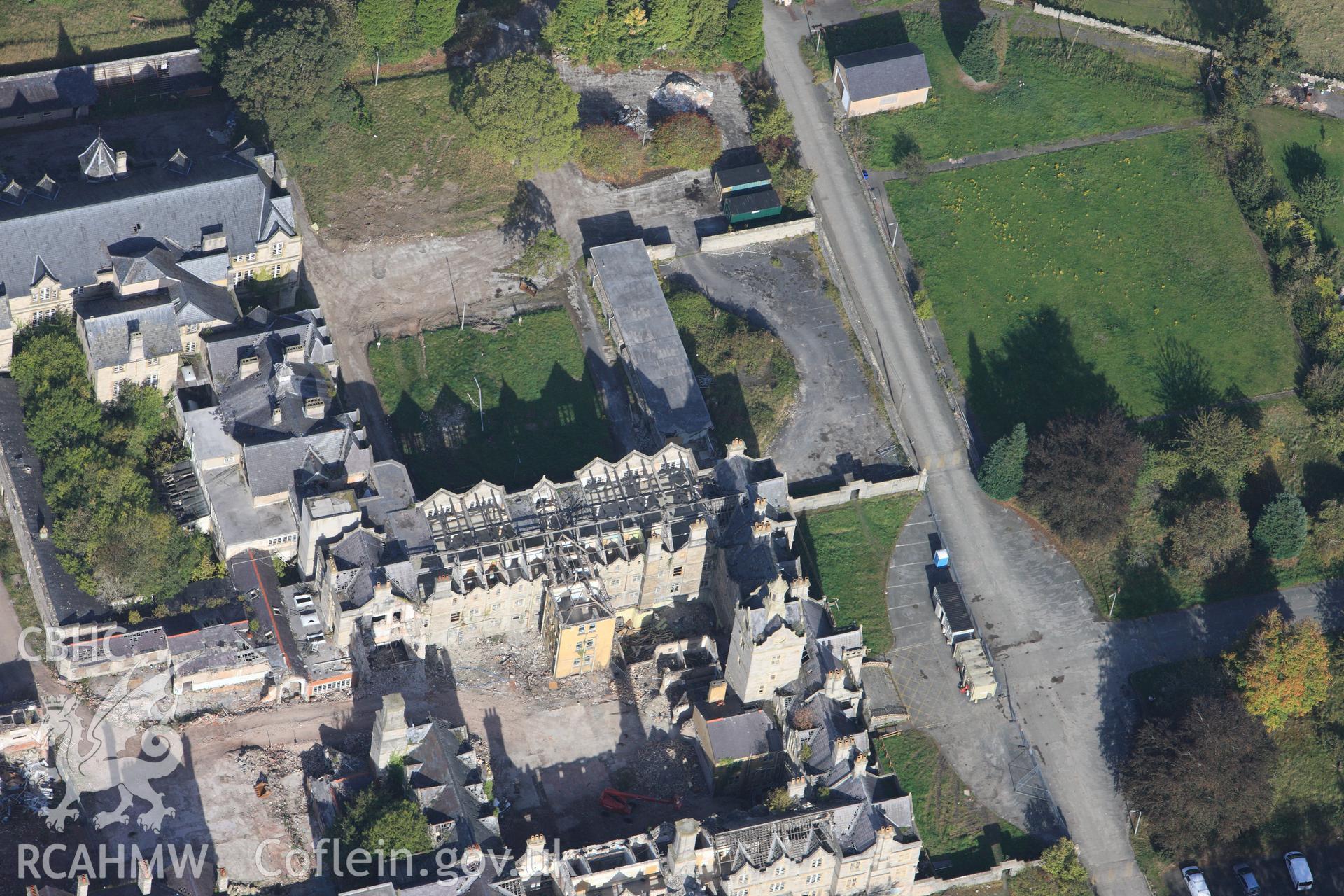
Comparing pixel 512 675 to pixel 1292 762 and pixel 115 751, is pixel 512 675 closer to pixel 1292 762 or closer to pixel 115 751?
pixel 115 751

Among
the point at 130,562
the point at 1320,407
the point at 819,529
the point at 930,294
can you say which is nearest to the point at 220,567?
the point at 130,562

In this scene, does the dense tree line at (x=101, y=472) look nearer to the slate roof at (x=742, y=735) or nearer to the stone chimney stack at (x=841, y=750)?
the slate roof at (x=742, y=735)

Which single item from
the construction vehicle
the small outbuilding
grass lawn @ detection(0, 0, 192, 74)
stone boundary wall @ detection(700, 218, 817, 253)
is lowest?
the construction vehicle

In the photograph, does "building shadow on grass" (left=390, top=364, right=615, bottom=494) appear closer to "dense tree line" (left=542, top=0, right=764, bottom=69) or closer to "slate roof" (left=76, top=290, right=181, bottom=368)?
"slate roof" (left=76, top=290, right=181, bottom=368)

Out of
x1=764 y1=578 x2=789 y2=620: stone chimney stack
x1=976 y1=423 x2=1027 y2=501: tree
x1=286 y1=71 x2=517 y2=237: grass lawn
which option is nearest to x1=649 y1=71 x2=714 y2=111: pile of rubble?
x1=286 y1=71 x2=517 y2=237: grass lawn

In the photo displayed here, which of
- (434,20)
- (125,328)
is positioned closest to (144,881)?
(125,328)

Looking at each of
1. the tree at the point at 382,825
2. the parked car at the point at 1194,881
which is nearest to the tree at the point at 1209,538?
the parked car at the point at 1194,881

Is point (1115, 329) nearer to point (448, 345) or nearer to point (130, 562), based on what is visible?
point (448, 345)
